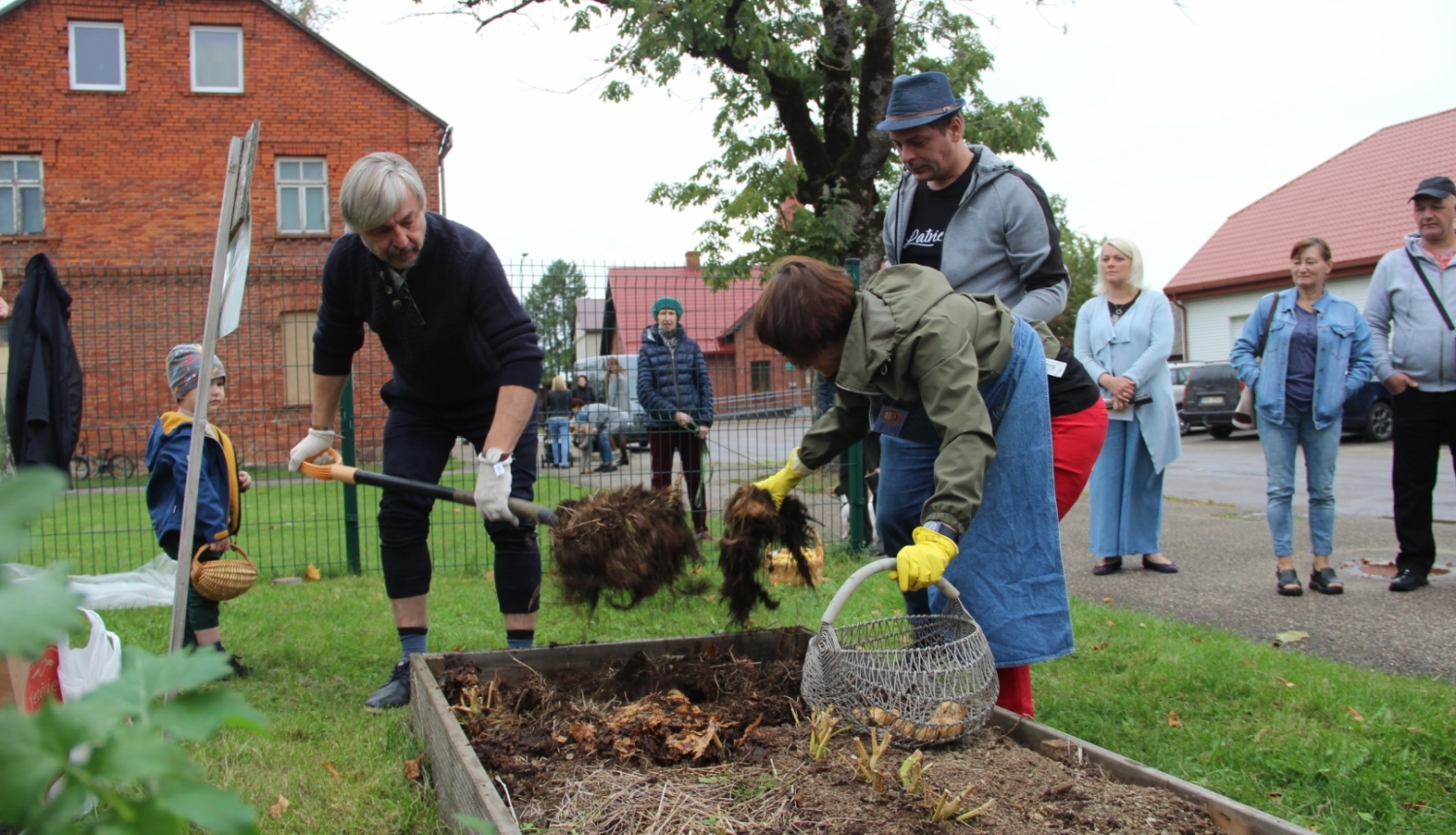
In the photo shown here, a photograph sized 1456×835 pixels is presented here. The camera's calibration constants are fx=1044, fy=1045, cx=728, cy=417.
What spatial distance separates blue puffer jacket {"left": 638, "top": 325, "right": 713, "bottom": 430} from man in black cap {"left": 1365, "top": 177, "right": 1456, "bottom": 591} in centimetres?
427

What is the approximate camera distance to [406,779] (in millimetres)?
3080

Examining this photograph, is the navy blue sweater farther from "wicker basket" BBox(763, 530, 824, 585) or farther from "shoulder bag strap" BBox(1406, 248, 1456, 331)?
"shoulder bag strap" BBox(1406, 248, 1456, 331)

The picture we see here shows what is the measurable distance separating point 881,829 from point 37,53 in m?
26.2

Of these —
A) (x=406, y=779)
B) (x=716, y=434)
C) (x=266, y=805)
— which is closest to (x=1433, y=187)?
(x=716, y=434)

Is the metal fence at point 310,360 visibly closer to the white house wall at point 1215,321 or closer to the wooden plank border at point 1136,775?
the wooden plank border at point 1136,775

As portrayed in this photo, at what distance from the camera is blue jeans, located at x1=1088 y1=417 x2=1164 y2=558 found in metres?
6.49

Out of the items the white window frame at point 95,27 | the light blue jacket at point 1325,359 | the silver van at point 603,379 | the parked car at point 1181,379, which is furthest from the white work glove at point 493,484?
the white window frame at point 95,27

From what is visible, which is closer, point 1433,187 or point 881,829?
point 881,829

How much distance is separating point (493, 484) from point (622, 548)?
0.53 meters

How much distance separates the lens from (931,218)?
147 inches

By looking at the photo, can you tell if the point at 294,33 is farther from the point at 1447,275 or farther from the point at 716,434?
the point at 1447,275

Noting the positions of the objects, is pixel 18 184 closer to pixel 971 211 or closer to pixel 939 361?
pixel 971 211

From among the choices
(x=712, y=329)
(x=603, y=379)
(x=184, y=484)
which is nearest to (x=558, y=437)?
(x=603, y=379)

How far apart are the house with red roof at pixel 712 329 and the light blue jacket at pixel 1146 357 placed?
198 centimetres
